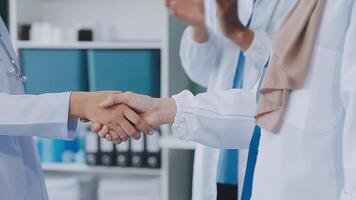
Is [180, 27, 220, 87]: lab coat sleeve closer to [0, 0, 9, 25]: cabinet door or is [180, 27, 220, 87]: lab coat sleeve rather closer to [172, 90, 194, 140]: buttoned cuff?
[172, 90, 194, 140]: buttoned cuff

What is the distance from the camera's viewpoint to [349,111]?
73 centimetres

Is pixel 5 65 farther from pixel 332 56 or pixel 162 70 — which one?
pixel 162 70

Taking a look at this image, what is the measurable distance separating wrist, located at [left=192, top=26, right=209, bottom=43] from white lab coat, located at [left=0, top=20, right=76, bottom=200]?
2.08 feet

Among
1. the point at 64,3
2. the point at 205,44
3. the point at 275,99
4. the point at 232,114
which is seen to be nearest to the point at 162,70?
the point at 205,44

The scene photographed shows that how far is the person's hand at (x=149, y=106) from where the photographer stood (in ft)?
3.97

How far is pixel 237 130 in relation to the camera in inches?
46.0

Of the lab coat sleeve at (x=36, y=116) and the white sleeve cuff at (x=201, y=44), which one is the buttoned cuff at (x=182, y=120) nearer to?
the lab coat sleeve at (x=36, y=116)


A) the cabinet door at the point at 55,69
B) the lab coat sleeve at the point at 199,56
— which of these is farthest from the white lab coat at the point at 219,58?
the cabinet door at the point at 55,69

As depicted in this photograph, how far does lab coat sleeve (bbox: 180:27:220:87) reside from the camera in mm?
1610

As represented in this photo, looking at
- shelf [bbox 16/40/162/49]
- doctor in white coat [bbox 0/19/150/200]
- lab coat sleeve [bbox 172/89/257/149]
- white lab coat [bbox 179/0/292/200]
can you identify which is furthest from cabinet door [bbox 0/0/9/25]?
lab coat sleeve [bbox 172/89/257/149]

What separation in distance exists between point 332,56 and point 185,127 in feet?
1.54

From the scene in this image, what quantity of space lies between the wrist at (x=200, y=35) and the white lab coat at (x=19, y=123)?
635mm

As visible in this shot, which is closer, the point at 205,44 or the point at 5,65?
the point at 5,65

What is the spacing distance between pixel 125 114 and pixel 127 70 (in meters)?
0.96
